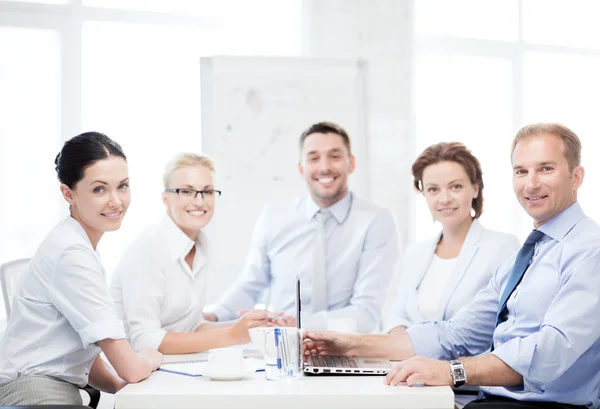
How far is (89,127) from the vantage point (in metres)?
4.68

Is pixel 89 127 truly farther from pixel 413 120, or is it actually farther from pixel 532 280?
pixel 532 280

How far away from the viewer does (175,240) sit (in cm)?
278

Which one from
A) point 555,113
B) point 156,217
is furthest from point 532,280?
A: point 555,113

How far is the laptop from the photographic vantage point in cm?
192

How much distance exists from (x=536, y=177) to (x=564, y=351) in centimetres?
53

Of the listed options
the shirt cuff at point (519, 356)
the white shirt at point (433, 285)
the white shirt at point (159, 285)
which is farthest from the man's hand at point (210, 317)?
the shirt cuff at point (519, 356)

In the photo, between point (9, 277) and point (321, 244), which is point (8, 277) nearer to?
point (9, 277)

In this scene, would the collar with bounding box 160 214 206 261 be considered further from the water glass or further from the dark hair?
the water glass

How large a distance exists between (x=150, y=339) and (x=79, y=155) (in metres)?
0.71

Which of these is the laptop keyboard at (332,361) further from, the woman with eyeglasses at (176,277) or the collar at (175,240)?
the collar at (175,240)

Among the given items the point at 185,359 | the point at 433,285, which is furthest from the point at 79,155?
the point at 433,285

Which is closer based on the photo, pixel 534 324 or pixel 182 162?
pixel 534 324

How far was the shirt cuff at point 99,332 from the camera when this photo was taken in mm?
1907

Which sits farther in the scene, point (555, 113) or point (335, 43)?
point (555, 113)
